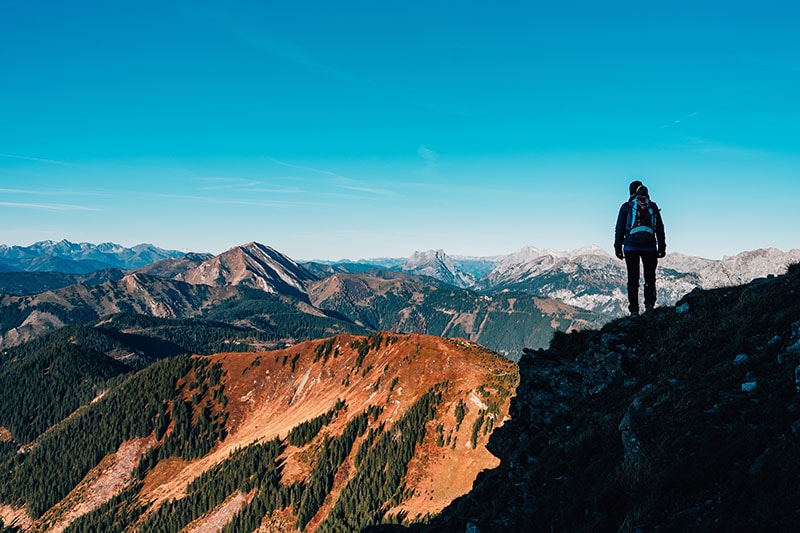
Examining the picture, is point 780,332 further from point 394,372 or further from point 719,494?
point 394,372

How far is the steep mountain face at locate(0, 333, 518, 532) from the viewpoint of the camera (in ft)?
374

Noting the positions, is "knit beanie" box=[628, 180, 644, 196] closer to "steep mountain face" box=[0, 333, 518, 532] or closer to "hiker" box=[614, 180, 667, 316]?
"hiker" box=[614, 180, 667, 316]

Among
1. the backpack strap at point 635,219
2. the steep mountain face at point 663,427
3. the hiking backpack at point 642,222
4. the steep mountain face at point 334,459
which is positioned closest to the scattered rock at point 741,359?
the steep mountain face at point 663,427

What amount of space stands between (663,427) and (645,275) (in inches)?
551

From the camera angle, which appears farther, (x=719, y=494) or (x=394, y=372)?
(x=394, y=372)

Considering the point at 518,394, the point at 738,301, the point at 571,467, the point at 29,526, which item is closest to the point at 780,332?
the point at 738,301

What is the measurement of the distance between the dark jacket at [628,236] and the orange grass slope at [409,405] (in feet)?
289

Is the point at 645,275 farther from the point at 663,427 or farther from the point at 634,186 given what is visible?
the point at 663,427

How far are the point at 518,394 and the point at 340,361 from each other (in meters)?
179

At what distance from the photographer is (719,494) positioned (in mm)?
10617

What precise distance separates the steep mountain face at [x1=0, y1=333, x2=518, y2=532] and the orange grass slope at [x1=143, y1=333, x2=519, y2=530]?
44 cm

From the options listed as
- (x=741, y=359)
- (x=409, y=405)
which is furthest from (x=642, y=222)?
(x=409, y=405)

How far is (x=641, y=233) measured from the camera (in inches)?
978

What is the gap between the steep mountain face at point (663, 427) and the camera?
1067cm
